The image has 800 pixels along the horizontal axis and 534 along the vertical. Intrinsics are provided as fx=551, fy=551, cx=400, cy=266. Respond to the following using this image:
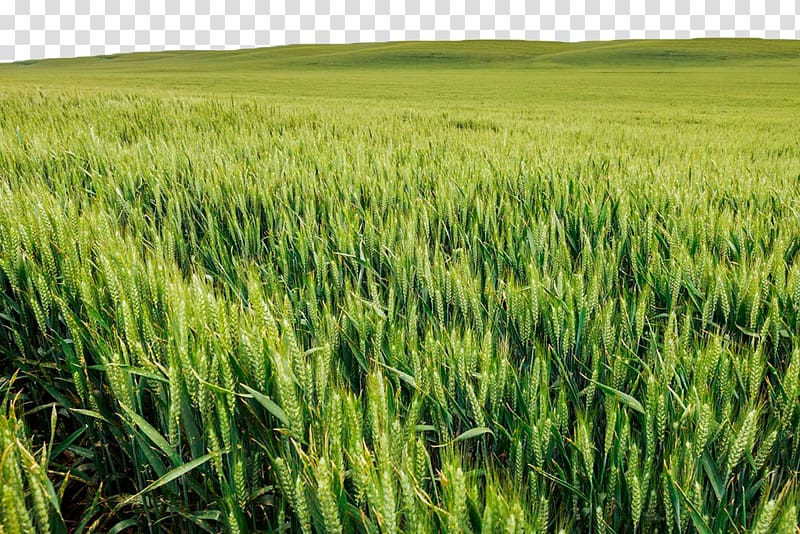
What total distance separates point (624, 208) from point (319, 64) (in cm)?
5365

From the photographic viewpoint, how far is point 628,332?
43.6 inches

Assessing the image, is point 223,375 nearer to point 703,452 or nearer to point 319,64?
point 703,452

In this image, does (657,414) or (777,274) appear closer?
(657,414)

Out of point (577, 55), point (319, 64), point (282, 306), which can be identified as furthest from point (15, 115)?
point (577, 55)

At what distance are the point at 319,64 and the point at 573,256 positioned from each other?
53782 millimetres

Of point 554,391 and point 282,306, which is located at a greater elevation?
point 282,306

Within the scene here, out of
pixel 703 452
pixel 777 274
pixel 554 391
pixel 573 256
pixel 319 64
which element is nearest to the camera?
pixel 703 452

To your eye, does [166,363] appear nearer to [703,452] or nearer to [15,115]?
[703,452]

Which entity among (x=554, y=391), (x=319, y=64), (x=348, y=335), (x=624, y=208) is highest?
(x=319, y=64)

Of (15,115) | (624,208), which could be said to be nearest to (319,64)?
(15,115)

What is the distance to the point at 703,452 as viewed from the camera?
747 mm

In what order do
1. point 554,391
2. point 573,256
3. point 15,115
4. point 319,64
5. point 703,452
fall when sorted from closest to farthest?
1. point 703,452
2. point 554,391
3. point 573,256
4. point 15,115
5. point 319,64

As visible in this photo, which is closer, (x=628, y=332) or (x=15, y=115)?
(x=628, y=332)

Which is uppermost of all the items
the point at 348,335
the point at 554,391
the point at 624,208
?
the point at 624,208
